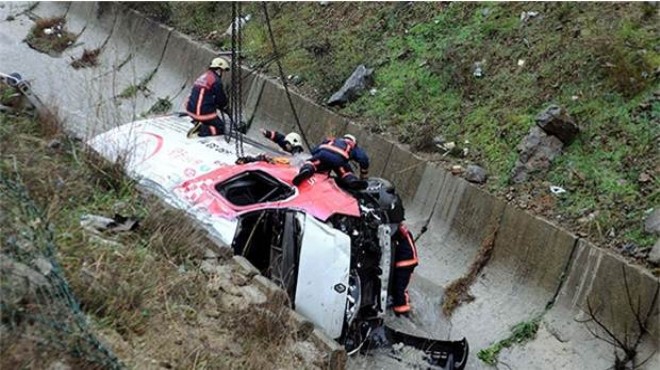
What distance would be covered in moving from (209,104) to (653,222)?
552 cm

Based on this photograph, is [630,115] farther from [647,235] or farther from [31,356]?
[31,356]

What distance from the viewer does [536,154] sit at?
8.57m

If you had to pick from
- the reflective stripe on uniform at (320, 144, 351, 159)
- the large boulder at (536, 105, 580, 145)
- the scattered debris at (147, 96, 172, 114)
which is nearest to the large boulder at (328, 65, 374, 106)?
the large boulder at (536, 105, 580, 145)

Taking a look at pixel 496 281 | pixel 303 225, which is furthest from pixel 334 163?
pixel 496 281

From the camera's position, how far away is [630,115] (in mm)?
8266

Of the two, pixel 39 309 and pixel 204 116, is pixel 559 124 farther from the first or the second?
pixel 39 309

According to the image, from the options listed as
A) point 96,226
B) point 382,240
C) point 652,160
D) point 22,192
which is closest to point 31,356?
point 22,192

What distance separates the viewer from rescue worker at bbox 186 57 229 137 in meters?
9.03

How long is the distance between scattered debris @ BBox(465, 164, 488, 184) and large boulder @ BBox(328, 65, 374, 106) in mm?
3035

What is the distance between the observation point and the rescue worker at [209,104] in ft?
A: 29.6

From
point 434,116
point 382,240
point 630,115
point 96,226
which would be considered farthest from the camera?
point 434,116

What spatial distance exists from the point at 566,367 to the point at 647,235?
4.85 feet

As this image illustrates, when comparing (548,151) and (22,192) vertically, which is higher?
(548,151)

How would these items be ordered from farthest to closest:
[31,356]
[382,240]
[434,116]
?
1. [434,116]
2. [382,240]
3. [31,356]
